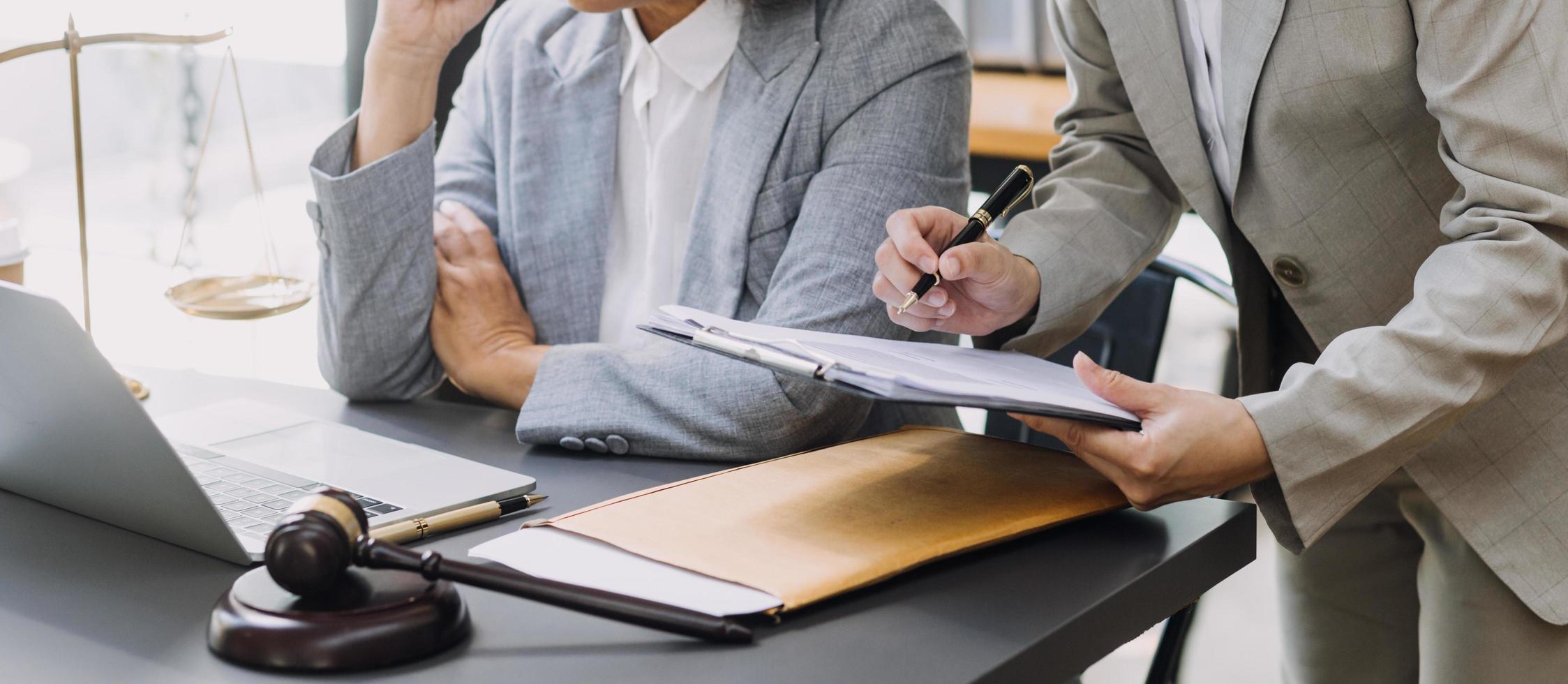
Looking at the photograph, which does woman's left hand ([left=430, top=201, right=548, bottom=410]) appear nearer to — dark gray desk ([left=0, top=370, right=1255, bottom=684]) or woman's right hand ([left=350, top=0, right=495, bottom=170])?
woman's right hand ([left=350, top=0, right=495, bottom=170])

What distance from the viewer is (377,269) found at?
1.23 meters

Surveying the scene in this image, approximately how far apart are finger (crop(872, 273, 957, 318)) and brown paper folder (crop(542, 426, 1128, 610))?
4.6 inches

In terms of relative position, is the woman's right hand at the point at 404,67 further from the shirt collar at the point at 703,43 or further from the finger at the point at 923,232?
the finger at the point at 923,232

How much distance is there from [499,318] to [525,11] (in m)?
0.37

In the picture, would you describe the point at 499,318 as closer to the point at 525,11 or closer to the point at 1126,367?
the point at 525,11

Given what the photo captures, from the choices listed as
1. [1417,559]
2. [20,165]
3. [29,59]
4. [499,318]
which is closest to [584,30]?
[499,318]

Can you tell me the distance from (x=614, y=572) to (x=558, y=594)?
62mm

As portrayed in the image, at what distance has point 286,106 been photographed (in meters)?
2.55

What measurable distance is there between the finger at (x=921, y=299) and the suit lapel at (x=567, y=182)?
15.3 inches

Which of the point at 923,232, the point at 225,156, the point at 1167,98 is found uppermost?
the point at 1167,98

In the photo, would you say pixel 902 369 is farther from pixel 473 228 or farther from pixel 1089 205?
pixel 473 228

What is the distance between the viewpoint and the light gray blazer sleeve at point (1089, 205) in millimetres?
1123

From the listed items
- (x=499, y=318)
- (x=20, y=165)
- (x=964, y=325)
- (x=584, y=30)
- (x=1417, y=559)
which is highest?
(x=584, y=30)

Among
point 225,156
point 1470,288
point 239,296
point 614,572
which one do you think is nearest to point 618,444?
point 614,572
